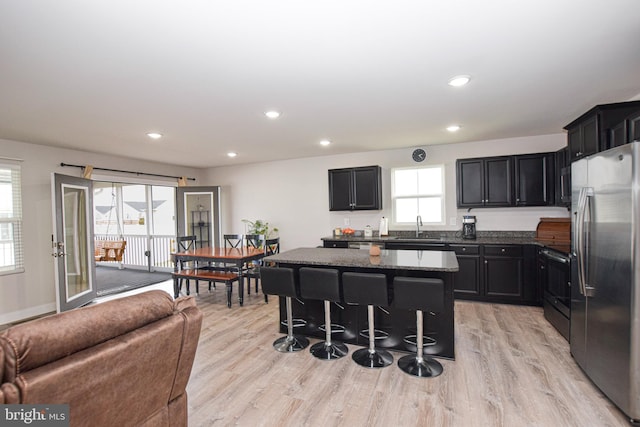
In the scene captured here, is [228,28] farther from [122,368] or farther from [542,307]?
[542,307]

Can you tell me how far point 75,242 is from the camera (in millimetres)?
4781

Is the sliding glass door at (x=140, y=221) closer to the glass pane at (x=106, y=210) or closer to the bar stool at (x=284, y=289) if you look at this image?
the glass pane at (x=106, y=210)

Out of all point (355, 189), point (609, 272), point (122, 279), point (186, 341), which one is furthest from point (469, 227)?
point (122, 279)

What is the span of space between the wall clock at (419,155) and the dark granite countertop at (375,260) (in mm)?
2414

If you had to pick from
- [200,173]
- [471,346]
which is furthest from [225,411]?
[200,173]

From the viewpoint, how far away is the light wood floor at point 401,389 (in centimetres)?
206

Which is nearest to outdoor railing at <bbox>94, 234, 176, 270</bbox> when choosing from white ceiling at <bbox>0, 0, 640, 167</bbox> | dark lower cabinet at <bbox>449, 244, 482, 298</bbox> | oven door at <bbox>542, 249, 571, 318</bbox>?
white ceiling at <bbox>0, 0, 640, 167</bbox>

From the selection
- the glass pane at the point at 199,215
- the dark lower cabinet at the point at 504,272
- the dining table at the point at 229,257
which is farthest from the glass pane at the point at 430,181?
the glass pane at the point at 199,215

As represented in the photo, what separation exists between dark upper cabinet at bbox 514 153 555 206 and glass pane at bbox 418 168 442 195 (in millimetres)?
1131

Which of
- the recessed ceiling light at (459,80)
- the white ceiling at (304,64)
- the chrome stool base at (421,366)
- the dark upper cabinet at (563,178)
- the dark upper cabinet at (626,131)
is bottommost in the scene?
the chrome stool base at (421,366)

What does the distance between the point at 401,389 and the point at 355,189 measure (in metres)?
3.51

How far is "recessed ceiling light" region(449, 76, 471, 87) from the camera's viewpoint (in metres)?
2.45

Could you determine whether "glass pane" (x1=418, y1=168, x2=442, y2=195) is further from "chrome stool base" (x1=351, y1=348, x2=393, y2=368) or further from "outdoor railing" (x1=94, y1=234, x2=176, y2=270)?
"outdoor railing" (x1=94, y1=234, x2=176, y2=270)

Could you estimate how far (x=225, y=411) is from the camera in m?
2.17
